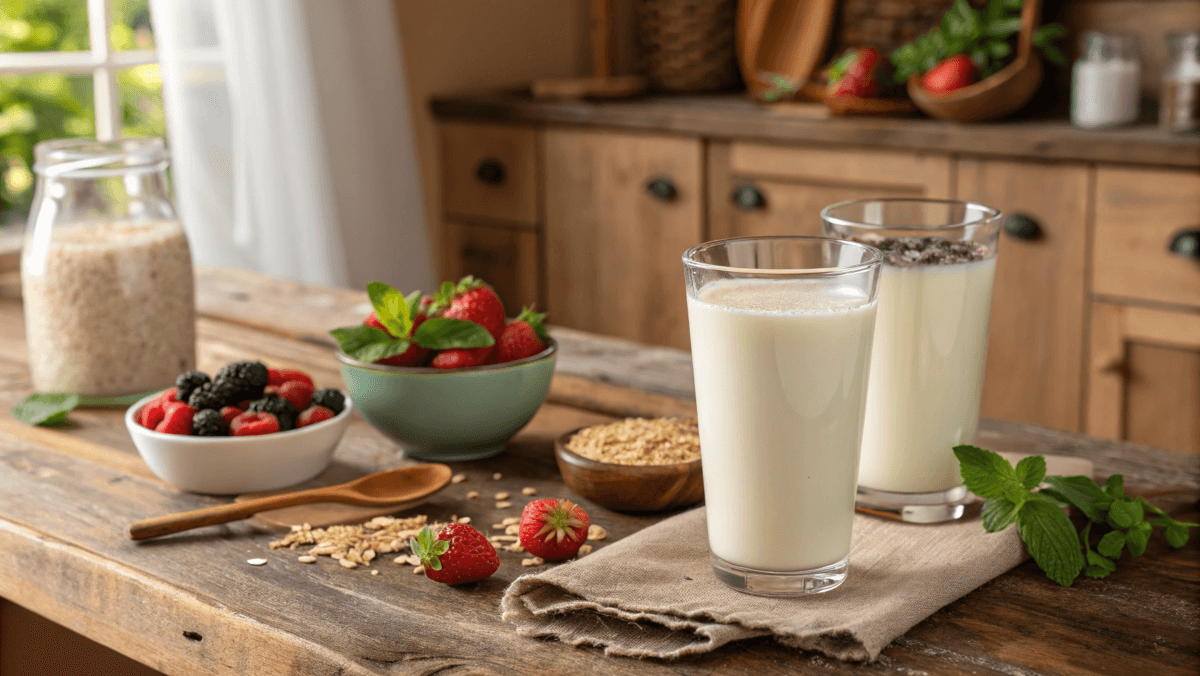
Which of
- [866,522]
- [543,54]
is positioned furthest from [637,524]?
[543,54]

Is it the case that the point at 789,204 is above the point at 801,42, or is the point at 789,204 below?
below

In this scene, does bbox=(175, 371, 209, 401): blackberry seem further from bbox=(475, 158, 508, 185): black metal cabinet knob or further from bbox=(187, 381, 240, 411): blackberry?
bbox=(475, 158, 508, 185): black metal cabinet knob

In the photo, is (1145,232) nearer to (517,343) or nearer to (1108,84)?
(1108,84)

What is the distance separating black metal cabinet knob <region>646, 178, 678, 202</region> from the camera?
238 cm

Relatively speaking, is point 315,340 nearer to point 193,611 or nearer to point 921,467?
point 193,611

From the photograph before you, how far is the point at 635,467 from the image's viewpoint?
2.68 ft

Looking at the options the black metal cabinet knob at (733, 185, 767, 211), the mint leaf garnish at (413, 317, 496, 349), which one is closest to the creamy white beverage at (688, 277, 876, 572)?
the mint leaf garnish at (413, 317, 496, 349)

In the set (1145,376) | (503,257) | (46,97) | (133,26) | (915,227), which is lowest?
(1145,376)

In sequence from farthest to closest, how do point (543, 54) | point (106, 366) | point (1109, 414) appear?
point (543, 54), point (1109, 414), point (106, 366)

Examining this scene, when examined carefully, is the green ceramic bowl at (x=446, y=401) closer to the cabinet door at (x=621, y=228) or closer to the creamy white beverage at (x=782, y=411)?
the creamy white beverage at (x=782, y=411)

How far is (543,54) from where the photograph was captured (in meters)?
2.90

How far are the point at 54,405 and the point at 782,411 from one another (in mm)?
769

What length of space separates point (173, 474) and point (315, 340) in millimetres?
475

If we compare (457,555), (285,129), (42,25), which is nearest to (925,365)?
(457,555)
